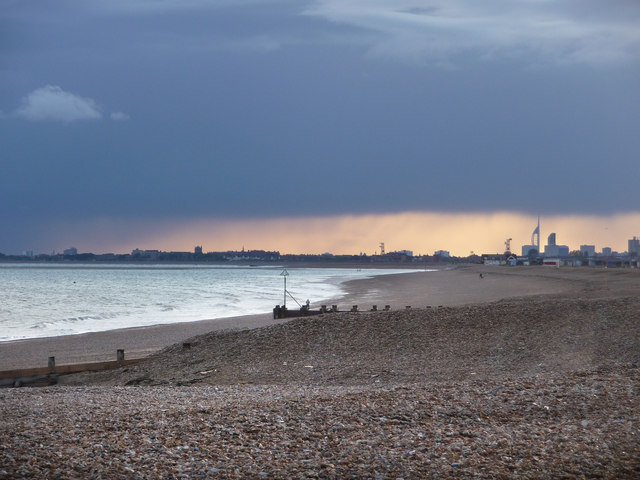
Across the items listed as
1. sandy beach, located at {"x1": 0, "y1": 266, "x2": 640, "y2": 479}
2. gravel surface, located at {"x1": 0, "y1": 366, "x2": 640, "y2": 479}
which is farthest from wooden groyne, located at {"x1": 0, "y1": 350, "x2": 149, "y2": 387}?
gravel surface, located at {"x1": 0, "y1": 366, "x2": 640, "y2": 479}

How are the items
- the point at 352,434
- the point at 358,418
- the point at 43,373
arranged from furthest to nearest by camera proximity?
the point at 43,373, the point at 358,418, the point at 352,434

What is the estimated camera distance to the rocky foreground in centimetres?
698

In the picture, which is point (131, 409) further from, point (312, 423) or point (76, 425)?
point (312, 423)

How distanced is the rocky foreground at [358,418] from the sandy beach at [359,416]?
0.08 feet

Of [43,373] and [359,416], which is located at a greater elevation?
[359,416]

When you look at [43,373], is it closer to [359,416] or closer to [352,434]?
[359,416]

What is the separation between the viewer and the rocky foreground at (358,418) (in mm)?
6977

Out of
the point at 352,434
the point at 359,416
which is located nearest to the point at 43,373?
the point at 359,416

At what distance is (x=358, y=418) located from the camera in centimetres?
884

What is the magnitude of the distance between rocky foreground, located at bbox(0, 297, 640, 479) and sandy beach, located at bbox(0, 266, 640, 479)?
0.08 feet

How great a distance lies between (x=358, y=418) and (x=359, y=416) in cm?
10

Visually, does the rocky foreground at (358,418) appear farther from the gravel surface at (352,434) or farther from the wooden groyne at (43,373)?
the wooden groyne at (43,373)

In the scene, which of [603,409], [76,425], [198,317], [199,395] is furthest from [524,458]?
[198,317]

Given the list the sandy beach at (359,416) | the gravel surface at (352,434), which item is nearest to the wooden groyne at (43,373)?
the sandy beach at (359,416)
